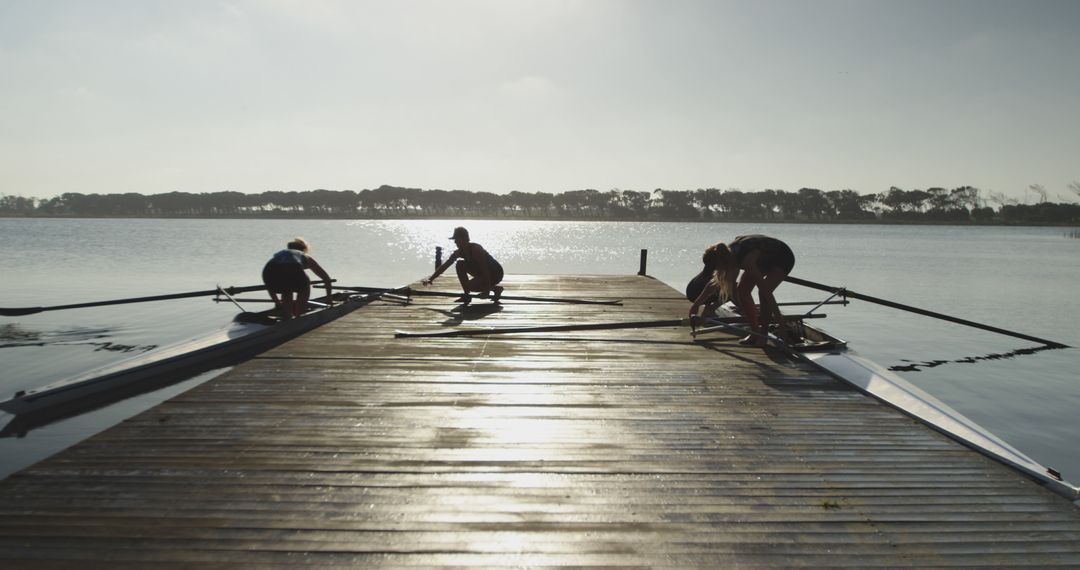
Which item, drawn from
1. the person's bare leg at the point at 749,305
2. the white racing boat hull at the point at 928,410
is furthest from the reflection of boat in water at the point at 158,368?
the white racing boat hull at the point at 928,410

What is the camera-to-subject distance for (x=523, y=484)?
3.64 metres

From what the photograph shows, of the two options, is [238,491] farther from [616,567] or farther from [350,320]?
[350,320]

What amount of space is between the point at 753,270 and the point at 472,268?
22.5 feet

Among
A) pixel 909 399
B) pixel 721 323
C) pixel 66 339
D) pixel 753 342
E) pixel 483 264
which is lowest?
pixel 66 339

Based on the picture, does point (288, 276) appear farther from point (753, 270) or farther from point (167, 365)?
point (753, 270)

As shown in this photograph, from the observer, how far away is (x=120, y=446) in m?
4.15

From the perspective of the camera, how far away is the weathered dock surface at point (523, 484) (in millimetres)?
2920

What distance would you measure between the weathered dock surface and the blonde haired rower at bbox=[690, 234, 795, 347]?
2023mm

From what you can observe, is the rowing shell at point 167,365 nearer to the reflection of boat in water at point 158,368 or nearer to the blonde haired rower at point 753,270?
the reflection of boat in water at point 158,368

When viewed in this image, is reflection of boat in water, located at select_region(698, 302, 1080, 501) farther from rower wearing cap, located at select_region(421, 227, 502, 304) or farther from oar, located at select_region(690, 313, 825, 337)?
rower wearing cap, located at select_region(421, 227, 502, 304)

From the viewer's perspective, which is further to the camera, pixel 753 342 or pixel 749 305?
pixel 753 342

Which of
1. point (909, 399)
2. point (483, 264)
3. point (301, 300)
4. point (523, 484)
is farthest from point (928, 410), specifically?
point (301, 300)

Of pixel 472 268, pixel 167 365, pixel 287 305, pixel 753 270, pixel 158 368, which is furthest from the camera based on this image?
pixel 472 268

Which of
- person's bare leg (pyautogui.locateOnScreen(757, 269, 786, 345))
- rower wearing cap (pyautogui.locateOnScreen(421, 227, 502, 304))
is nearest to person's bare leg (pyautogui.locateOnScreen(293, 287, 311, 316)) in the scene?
rower wearing cap (pyautogui.locateOnScreen(421, 227, 502, 304))
